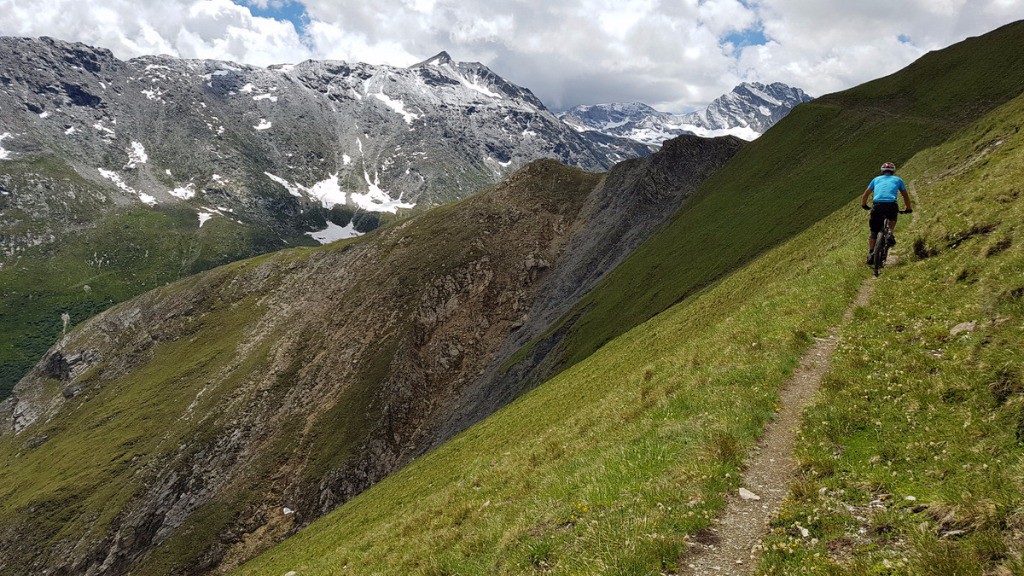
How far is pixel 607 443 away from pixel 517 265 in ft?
300

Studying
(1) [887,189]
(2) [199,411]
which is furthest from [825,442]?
(2) [199,411]

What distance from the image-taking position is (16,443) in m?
136

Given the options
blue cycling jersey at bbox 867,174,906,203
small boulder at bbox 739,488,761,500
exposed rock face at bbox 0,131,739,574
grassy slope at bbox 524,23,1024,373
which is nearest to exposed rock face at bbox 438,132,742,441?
exposed rock face at bbox 0,131,739,574

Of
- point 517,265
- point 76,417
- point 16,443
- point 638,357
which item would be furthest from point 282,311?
point 638,357

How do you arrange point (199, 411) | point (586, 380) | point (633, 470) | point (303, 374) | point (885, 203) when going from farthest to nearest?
point (199, 411) → point (303, 374) → point (586, 380) → point (885, 203) → point (633, 470)

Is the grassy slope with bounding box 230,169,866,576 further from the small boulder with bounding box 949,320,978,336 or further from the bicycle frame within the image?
the small boulder with bounding box 949,320,978,336

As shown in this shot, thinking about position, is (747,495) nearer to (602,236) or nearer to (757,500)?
(757,500)

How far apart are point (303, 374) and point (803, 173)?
91.1 metres

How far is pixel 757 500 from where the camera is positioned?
917 cm

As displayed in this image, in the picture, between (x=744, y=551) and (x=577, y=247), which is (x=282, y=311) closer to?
(x=577, y=247)


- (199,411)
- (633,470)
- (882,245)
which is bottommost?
(633,470)

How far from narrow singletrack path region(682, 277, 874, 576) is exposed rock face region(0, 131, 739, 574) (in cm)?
5387

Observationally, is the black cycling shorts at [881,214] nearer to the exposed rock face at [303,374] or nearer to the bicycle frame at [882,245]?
the bicycle frame at [882,245]

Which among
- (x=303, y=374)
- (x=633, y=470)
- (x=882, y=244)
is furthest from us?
(x=303, y=374)
